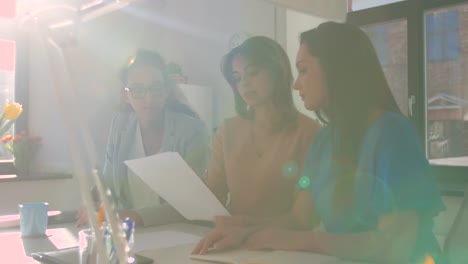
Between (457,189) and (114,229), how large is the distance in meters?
2.29

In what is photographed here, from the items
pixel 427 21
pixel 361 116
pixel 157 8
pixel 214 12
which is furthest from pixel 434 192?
pixel 157 8

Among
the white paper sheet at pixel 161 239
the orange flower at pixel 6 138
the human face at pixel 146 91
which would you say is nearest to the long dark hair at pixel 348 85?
the white paper sheet at pixel 161 239

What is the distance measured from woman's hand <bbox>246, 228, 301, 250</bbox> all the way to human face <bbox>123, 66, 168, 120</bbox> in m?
1.11

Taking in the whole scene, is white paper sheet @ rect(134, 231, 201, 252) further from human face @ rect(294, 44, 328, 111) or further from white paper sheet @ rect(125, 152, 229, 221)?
human face @ rect(294, 44, 328, 111)

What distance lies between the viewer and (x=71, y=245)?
1.16 meters

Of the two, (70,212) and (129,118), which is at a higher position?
(129,118)

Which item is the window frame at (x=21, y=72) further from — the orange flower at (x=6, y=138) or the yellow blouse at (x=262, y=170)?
the yellow blouse at (x=262, y=170)

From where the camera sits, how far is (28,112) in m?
3.36

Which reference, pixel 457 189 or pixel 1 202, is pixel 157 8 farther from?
pixel 457 189

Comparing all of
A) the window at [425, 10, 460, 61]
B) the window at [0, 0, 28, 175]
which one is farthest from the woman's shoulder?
the window at [0, 0, 28, 175]

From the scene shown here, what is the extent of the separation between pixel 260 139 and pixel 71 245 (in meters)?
0.80

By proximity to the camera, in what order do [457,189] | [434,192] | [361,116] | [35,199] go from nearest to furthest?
[434,192] < [361,116] < [457,189] < [35,199]

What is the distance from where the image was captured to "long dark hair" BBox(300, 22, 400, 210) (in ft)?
3.81

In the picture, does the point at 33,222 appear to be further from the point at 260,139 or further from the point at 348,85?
the point at 348,85
